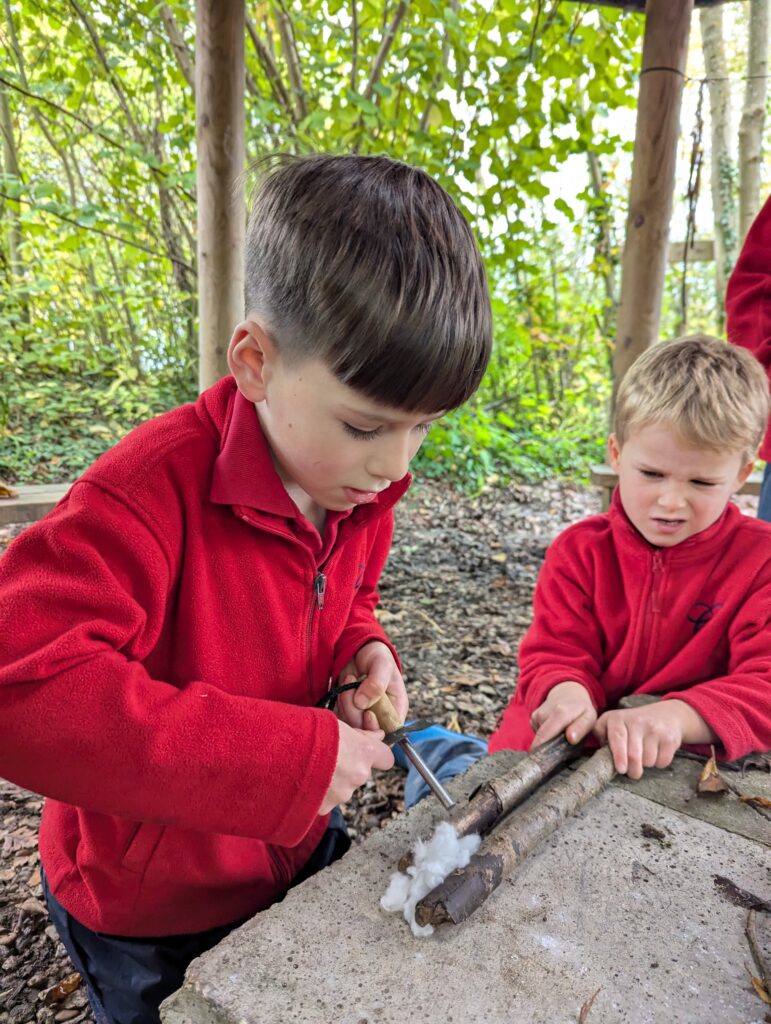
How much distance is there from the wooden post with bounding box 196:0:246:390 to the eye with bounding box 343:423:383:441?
1908mm

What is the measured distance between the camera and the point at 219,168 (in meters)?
2.94

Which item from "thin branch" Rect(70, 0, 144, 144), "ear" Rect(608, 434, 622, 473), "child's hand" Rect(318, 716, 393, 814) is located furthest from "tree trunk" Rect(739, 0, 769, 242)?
"child's hand" Rect(318, 716, 393, 814)

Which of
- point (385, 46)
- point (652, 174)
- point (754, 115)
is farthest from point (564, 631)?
point (754, 115)

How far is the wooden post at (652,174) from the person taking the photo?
3.53m

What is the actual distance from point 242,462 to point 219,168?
2136 mm

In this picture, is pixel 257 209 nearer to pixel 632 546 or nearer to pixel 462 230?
pixel 462 230

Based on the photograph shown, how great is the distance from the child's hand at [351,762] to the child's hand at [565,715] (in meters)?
0.62

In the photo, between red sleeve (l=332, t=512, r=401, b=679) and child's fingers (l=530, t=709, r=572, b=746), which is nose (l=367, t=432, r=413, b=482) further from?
child's fingers (l=530, t=709, r=572, b=746)

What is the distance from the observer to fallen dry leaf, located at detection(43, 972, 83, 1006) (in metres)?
2.01

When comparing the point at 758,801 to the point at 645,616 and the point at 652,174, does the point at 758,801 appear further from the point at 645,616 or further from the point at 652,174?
the point at 652,174


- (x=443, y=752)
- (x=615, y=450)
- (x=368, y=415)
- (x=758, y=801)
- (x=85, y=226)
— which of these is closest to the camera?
(x=368, y=415)

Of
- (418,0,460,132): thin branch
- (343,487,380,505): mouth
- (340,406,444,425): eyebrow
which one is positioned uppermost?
(418,0,460,132): thin branch

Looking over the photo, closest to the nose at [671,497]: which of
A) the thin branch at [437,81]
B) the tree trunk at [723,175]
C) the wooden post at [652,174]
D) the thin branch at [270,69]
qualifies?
the wooden post at [652,174]

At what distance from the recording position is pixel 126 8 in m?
4.66
